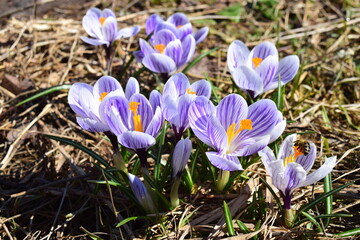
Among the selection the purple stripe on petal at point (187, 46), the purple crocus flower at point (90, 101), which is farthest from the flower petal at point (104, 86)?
the purple stripe on petal at point (187, 46)

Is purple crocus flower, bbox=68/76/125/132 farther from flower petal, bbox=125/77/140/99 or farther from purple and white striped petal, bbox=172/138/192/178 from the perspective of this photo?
purple and white striped petal, bbox=172/138/192/178

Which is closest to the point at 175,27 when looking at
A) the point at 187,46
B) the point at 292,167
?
the point at 187,46

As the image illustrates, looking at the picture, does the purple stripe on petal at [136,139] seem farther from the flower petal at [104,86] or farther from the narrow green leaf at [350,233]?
the narrow green leaf at [350,233]

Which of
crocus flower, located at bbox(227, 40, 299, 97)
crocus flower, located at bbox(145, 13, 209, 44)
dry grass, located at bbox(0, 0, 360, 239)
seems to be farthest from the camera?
crocus flower, located at bbox(145, 13, 209, 44)

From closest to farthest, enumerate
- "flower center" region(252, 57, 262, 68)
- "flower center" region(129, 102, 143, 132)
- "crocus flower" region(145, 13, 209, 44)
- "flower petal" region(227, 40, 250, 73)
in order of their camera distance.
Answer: "flower center" region(129, 102, 143, 132) → "flower center" region(252, 57, 262, 68) → "flower petal" region(227, 40, 250, 73) → "crocus flower" region(145, 13, 209, 44)

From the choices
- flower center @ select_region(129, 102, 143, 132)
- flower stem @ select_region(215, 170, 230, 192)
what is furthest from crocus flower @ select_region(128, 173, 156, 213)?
flower stem @ select_region(215, 170, 230, 192)

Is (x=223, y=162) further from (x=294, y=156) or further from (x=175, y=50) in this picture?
(x=175, y=50)

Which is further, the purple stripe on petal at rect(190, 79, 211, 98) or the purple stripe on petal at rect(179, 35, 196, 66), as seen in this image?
the purple stripe on petal at rect(179, 35, 196, 66)
